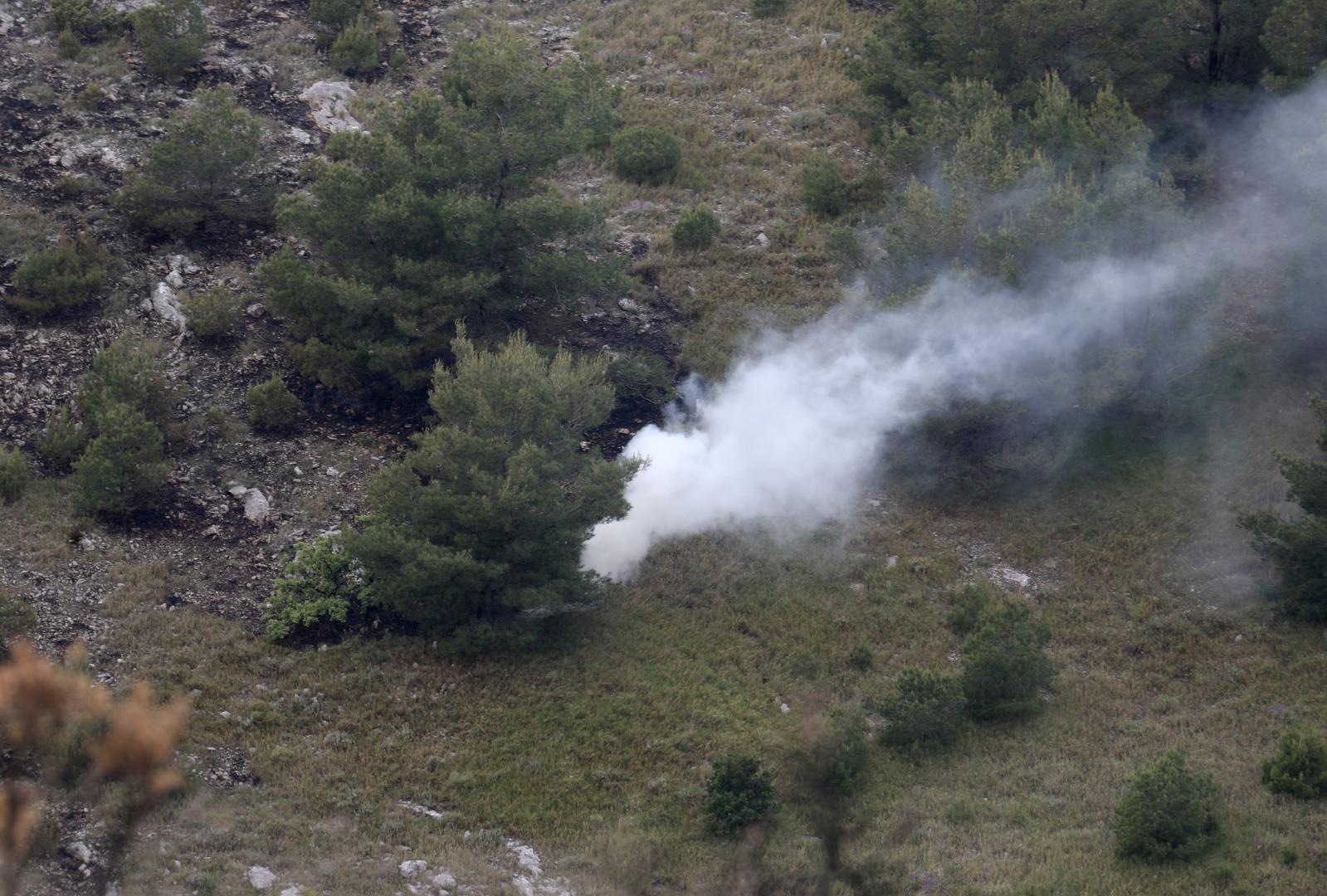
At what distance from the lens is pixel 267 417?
23500 mm

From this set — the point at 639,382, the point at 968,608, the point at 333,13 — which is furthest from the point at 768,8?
the point at 968,608

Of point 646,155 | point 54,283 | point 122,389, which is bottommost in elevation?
point 122,389

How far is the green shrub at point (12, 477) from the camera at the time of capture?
69.2 feet

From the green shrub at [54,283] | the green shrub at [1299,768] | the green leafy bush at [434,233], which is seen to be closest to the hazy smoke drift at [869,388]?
the green leafy bush at [434,233]

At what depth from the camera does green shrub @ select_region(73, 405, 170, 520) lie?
20734 millimetres

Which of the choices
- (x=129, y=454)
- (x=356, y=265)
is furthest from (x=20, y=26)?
(x=129, y=454)

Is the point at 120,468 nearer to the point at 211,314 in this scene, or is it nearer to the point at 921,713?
the point at 211,314

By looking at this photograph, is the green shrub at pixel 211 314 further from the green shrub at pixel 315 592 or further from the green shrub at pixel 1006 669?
the green shrub at pixel 1006 669

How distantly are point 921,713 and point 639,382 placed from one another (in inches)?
395

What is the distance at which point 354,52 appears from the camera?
34500mm

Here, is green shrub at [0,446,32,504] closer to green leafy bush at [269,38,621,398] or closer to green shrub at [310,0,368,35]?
green leafy bush at [269,38,621,398]

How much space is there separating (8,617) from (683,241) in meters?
16.9

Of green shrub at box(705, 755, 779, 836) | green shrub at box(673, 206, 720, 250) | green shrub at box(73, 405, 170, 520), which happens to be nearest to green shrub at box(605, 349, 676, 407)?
green shrub at box(673, 206, 720, 250)

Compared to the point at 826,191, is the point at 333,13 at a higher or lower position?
higher
